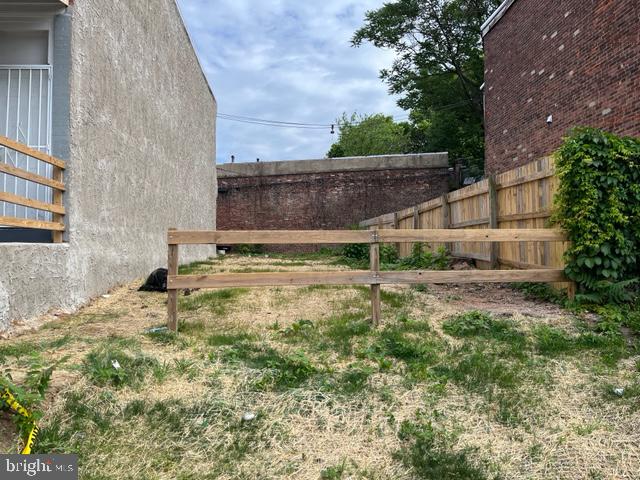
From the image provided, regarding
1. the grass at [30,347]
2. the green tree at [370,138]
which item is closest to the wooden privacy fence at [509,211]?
the grass at [30,347]

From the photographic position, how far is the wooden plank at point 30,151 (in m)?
4.79

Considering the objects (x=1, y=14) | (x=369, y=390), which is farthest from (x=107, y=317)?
(x=1, y=14)

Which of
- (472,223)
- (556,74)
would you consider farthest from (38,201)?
(556,74)

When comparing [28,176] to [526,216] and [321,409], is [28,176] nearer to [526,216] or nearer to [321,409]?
[321,409]

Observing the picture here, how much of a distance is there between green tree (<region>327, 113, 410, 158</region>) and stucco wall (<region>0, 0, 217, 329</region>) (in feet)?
105

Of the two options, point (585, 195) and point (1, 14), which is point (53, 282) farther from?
point (585, 195)

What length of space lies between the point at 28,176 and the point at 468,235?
5143 millimetres

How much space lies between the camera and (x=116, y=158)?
302 inches

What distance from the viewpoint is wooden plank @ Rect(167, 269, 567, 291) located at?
4.89 m

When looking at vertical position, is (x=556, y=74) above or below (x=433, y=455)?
above

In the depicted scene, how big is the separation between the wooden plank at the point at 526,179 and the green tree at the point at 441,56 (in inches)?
539

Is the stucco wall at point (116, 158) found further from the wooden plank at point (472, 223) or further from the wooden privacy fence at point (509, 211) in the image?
the wooden plank at point (472, 223)

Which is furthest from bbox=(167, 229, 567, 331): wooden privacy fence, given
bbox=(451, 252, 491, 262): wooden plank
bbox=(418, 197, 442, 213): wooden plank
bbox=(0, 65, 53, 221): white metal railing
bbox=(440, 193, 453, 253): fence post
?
bbox=(418, 197, 442, 213): wooden plank

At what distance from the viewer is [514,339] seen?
4.59m
